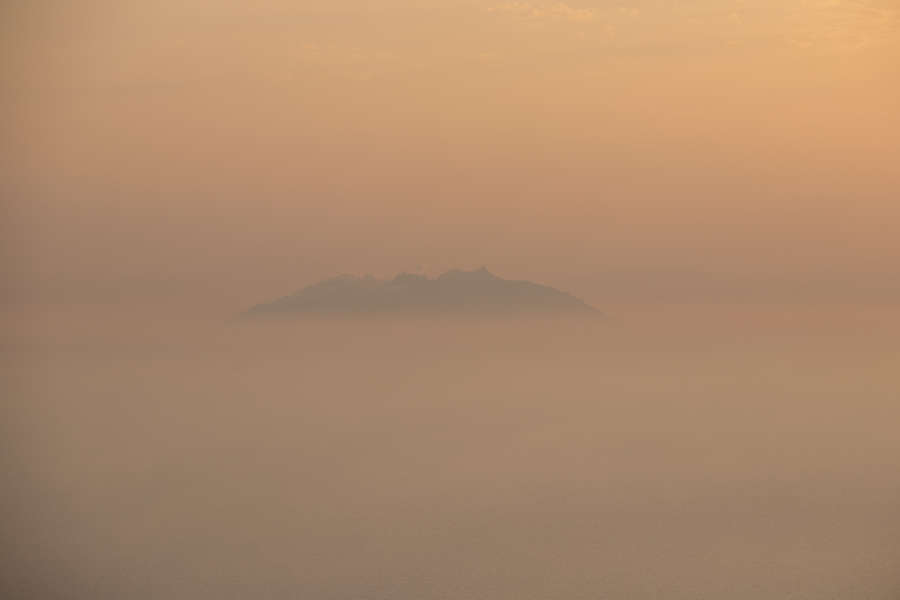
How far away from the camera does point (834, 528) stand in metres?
42.2

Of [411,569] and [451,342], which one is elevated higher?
[451,342]

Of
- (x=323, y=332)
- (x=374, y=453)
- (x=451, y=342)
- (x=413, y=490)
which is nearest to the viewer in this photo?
(x=413, y=490)

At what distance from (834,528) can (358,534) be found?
2484 cm

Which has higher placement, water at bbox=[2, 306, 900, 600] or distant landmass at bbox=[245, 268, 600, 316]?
distant landmass at bbox=[245, 268, 600, 316]

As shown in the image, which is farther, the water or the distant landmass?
the distant landmass

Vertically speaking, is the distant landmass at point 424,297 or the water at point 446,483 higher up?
the distant landmass at point 424,297

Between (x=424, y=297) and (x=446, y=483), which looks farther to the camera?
(x=424, y=297)

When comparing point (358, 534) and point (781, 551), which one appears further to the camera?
point (358, 534)

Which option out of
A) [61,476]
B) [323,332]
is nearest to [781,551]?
[61,476]

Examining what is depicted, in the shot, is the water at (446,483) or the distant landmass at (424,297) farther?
the distant landmass at (424,297)

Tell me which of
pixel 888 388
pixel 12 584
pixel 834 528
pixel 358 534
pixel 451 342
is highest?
pixel 451 342

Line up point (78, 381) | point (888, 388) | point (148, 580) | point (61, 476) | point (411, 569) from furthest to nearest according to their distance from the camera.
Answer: point (78, 381) → point (888, 388) → point (61, 476) → point (411, 569) → point (148, 580)

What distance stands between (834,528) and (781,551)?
6489 millimetres

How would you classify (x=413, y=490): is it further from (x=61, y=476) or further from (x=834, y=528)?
(x=834, y=528)
